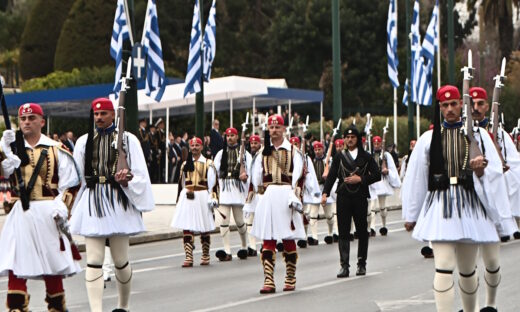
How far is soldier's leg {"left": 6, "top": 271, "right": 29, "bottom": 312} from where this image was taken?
9672 millimetres

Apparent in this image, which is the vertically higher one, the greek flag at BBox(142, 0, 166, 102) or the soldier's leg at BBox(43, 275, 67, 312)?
the greek flag at BBox(142, 0, 166, 102)

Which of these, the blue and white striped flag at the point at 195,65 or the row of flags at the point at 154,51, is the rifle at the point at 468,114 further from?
the blue and white striped flag at the point at 195,65

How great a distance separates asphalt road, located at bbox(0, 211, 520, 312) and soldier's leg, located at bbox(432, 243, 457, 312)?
2.39 meters

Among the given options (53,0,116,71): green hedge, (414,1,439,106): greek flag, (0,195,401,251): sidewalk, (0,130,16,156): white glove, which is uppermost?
(53,0,116,71): green hedge

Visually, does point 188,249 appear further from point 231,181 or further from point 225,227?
point 231,181

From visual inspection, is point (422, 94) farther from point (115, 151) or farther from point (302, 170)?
point (115, 151)

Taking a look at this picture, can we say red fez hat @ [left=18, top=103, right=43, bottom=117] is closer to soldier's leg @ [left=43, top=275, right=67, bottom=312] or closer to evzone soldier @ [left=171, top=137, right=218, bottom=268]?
soldier's leg @ [left=43, top=275, right=67, bottom=312]

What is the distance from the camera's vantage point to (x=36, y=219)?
9906 mm

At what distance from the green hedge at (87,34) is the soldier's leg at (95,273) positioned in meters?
46.7

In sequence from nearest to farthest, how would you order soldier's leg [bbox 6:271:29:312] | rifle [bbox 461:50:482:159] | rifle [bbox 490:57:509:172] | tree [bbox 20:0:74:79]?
soldier's leg [bbox 6:271:29:312] < rifle [bbox 461:50:482:159] < rifle [bbox 490:57:509:172] < tree [bbox 20:0:74:79]

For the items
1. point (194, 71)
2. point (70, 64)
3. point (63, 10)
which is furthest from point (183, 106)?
point (63, 10)

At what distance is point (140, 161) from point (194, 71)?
692 inches

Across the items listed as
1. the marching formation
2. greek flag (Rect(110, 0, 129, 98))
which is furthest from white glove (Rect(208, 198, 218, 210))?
greek flag (Rect(110, 0, 129, 98))

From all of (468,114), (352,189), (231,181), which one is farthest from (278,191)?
(231,181)
